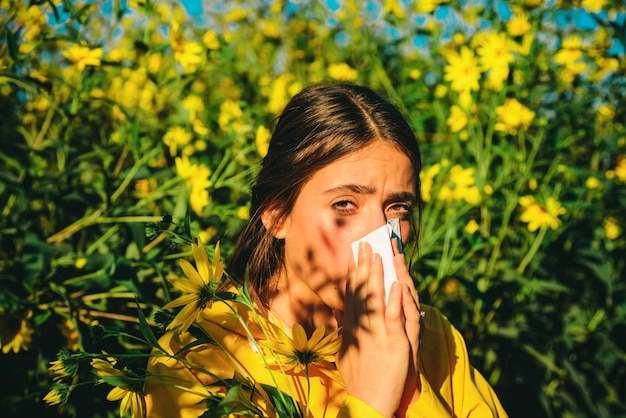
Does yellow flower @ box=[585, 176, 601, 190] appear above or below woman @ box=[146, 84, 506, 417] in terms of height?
below

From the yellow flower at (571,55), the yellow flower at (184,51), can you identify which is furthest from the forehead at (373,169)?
the yellow flower at (571,55)

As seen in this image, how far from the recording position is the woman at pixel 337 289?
99 centimetres

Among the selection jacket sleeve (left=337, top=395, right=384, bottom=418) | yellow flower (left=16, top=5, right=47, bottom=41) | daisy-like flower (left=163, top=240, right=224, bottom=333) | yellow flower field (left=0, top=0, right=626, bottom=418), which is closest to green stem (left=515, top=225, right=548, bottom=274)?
yellow flower field (left=0, top=0, right=626, bottom=418)

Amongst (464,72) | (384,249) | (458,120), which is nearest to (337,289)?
(384,249)

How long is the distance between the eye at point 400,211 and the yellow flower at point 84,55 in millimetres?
915

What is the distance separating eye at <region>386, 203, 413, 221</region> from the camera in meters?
1.20

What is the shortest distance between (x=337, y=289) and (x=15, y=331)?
812mm

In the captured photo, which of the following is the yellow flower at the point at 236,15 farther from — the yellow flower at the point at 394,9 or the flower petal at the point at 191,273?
the flower petal at the point at 191,273

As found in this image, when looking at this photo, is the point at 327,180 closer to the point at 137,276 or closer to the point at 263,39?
the point at 137,276

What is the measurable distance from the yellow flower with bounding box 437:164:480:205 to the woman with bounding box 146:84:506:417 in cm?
56

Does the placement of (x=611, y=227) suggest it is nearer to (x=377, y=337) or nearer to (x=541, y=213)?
(x=541, y=213)

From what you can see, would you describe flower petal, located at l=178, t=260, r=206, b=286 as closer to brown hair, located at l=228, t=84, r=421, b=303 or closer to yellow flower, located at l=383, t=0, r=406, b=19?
brown hair, located at l=228, t=84, r=421, b=303

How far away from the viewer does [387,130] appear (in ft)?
4.26

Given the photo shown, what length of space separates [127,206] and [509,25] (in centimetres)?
148
